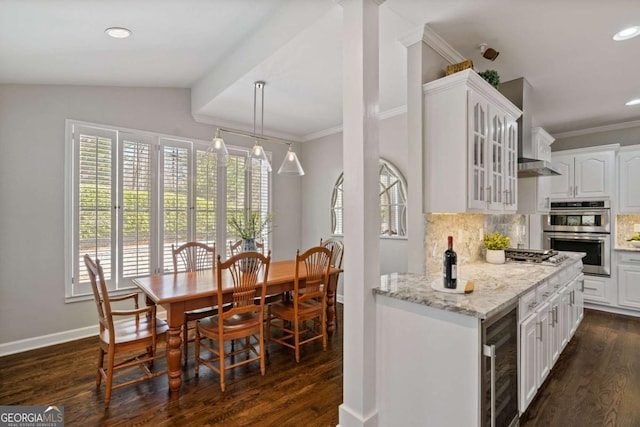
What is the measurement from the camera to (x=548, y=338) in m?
2.53

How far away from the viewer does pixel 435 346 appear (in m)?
1.80

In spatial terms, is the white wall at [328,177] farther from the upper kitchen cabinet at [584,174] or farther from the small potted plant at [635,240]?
the small potted plant at [635,240]

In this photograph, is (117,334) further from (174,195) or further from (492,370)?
(492,370)

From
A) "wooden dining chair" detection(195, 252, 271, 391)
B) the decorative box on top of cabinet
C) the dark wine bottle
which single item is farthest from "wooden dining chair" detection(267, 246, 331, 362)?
the decorative box on top of cabinet

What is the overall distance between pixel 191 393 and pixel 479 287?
2.29 metres

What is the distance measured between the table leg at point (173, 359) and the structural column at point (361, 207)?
1.32m

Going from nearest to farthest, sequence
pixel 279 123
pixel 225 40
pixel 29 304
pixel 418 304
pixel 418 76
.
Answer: pixel 418 304
pixel 418 76
pixel 225 40
pixel 29 304
pixel 279 123

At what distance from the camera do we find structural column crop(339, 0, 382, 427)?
79.0 inches

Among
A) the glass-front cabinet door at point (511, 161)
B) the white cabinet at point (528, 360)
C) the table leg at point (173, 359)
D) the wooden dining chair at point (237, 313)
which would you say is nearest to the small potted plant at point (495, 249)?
the glass-front cabinet door at point (511, 161)

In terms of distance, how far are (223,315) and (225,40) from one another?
8.09 feet

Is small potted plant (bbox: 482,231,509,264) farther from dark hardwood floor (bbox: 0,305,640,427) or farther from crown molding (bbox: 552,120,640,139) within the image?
crown molding (bbox: 552,120,640,139)

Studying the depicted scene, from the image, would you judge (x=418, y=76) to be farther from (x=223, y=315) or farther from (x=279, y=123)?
(x=279, y=123)

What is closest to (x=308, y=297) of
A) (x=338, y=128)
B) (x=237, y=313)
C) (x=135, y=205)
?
(x=237, y=313)

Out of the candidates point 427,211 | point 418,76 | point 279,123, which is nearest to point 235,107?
point 279,123
